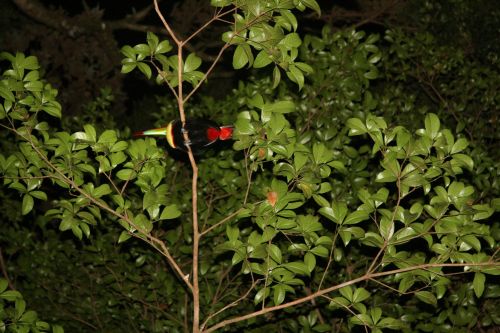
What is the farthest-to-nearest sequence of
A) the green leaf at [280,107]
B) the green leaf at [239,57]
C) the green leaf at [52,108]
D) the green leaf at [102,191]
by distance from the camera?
the green leaf at [52,108]
the green leaf at [102,191]
the green leaf at [280,107]
the green leaf at [239,57]

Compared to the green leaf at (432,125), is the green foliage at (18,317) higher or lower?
lower

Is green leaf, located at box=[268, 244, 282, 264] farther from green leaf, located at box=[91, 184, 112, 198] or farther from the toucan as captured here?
green leaf, located at box=[91, 184, 112, 198]

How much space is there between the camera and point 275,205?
8.06ft

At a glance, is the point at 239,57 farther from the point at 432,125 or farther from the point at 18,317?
the point at 18,317

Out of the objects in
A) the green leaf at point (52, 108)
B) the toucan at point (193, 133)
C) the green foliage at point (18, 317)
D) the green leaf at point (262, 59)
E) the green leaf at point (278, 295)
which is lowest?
the green foliage at point (18, 317)

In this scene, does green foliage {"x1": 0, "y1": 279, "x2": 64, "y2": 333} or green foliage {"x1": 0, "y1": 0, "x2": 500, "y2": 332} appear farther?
green foliage {"x1": 0, "y1": 279, "x2": 64, "y2": 333}

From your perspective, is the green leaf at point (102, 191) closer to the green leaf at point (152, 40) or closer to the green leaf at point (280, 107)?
the green leaf at point (152, 40)

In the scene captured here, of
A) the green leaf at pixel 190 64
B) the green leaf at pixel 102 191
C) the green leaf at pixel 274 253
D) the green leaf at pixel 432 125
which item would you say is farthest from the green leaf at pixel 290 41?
the green leaf at pixel 102 191

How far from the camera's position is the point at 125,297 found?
12.9 ft

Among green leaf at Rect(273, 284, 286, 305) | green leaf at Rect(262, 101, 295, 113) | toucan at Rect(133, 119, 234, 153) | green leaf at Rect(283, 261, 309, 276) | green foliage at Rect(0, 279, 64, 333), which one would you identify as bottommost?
green foliage at Rect(0, 279, 64, 333)

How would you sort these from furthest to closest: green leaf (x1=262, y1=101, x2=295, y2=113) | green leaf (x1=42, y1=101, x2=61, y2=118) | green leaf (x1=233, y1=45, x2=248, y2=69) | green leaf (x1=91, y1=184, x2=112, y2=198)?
green leaf (x1=42, y1=101, x2=61, y2=118) → green leaf (x1=91, y1=184, x2=112, y2=198) → green leaf (x1=262, y1=101, x2=295, y2=113) → green leaf (x1=233, y1=45, x2=248, y2=69)

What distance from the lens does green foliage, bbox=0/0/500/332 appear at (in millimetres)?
2453

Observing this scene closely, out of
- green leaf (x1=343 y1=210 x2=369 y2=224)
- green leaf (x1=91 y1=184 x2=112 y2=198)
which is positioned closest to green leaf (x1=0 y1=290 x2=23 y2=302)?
green leaf (x1=91 y1=184 x2=112 y2=198)

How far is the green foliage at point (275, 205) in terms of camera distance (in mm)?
2453
